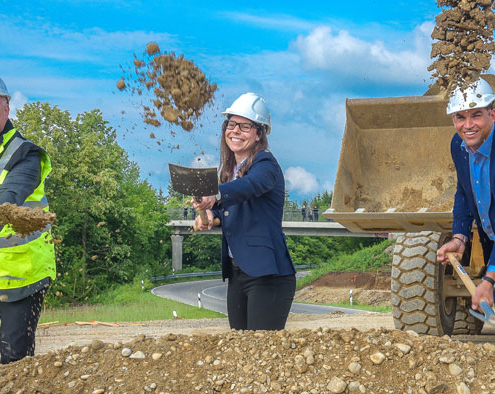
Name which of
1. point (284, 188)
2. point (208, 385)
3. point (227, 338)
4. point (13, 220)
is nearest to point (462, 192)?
→ point (284, 188)

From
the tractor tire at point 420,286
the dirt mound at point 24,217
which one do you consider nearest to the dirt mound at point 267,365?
the dirt mound at point 24,217

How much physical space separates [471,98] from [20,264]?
Result: 9.80 ft

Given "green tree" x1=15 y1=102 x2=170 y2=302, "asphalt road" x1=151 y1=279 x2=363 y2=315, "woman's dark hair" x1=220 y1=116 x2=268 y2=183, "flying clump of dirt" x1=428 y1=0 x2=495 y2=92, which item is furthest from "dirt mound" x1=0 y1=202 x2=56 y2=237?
"green tree" x1=15 y1=102 x2=170 y2=302

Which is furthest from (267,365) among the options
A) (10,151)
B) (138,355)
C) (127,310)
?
(127,310)

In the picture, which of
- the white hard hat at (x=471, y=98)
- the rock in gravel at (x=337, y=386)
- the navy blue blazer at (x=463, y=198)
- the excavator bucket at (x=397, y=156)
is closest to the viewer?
the rock in gravel at (x=337, y=386)

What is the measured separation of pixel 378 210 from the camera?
6812 millimetres

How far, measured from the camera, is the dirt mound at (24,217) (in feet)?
11.4

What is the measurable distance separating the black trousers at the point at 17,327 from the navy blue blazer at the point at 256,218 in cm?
118

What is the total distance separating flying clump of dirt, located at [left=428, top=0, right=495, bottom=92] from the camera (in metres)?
6.92

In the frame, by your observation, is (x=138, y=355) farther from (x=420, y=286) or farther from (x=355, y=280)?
(x=355, y=280)

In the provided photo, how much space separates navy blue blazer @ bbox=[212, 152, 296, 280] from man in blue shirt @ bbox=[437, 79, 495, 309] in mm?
1223

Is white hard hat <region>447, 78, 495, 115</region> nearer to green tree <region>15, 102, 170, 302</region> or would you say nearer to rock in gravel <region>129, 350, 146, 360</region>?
rock in gravel <region>129, 350, 146, 360</region>

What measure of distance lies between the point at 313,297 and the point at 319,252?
64.1ft

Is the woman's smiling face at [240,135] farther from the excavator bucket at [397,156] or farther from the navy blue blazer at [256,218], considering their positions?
the excavator bucket at [397,156]
